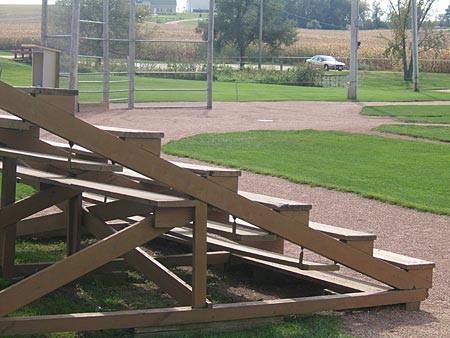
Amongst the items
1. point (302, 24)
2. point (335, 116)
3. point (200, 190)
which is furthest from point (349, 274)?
point (302, 24)

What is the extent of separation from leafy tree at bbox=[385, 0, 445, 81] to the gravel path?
32.5 m

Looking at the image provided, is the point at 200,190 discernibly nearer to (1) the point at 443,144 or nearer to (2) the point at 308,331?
(2) the point at 308,331

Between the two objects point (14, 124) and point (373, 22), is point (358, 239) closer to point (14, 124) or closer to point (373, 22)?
point (14, 124)

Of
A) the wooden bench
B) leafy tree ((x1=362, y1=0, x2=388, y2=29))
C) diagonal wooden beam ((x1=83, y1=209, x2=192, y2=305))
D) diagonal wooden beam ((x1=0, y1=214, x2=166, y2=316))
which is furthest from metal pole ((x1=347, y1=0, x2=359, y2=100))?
leafy tree ((x1=362, y1=0, x2=388, y2=29))

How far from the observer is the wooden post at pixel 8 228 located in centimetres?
746

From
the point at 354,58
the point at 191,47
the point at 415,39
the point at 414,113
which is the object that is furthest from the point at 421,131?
the point at 415,39

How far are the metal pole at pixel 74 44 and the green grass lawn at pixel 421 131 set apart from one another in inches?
297

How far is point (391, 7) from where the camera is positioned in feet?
190

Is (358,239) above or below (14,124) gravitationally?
below

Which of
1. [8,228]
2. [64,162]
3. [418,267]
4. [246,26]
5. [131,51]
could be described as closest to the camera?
[64,162]

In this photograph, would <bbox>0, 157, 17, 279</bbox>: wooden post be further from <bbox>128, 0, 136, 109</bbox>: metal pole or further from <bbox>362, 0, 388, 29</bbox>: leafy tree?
<bbox>362, 0, 388, 29</bbox>: leafy tree

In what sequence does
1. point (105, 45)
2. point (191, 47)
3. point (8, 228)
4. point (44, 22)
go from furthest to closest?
point (191, 47), point (105, 45), point (44, 22), point (8, 228)

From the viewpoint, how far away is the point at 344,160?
53.3 feet

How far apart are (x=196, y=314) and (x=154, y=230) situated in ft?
2.09
